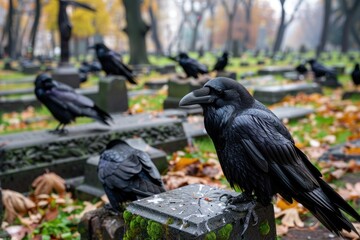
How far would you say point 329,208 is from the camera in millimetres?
2402

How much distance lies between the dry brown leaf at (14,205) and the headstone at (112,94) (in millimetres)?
4860

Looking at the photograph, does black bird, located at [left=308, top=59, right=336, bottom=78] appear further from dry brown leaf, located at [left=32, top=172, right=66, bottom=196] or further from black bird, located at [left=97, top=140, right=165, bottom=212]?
black bird, located at [left=97, top=140, right=165, bottom=212]

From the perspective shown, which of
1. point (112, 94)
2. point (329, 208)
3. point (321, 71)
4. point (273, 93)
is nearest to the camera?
point (329, 208)

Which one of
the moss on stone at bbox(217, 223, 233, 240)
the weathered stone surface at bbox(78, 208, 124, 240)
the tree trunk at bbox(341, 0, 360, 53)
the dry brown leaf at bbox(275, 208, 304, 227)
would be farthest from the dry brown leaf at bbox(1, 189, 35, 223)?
the tree trunk at bbox(341, 0, 360, 53)

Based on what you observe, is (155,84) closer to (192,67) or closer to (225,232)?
(192,67)

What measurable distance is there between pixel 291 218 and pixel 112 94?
6.16m

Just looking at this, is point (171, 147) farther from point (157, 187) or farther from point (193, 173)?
point (157, 187)

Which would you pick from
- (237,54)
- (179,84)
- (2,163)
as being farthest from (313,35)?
(2,163)

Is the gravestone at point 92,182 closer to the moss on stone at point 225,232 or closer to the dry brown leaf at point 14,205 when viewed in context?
the dry brown leaf at point 14,205

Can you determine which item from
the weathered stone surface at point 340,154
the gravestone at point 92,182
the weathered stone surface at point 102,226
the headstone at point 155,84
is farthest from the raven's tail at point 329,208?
the headstone at point 155,84

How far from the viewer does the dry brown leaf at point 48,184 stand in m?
5.18

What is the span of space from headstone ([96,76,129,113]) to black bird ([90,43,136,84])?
0.33 meters

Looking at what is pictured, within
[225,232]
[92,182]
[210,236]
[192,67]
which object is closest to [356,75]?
[192,67]

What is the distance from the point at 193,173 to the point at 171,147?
49.5 inches
